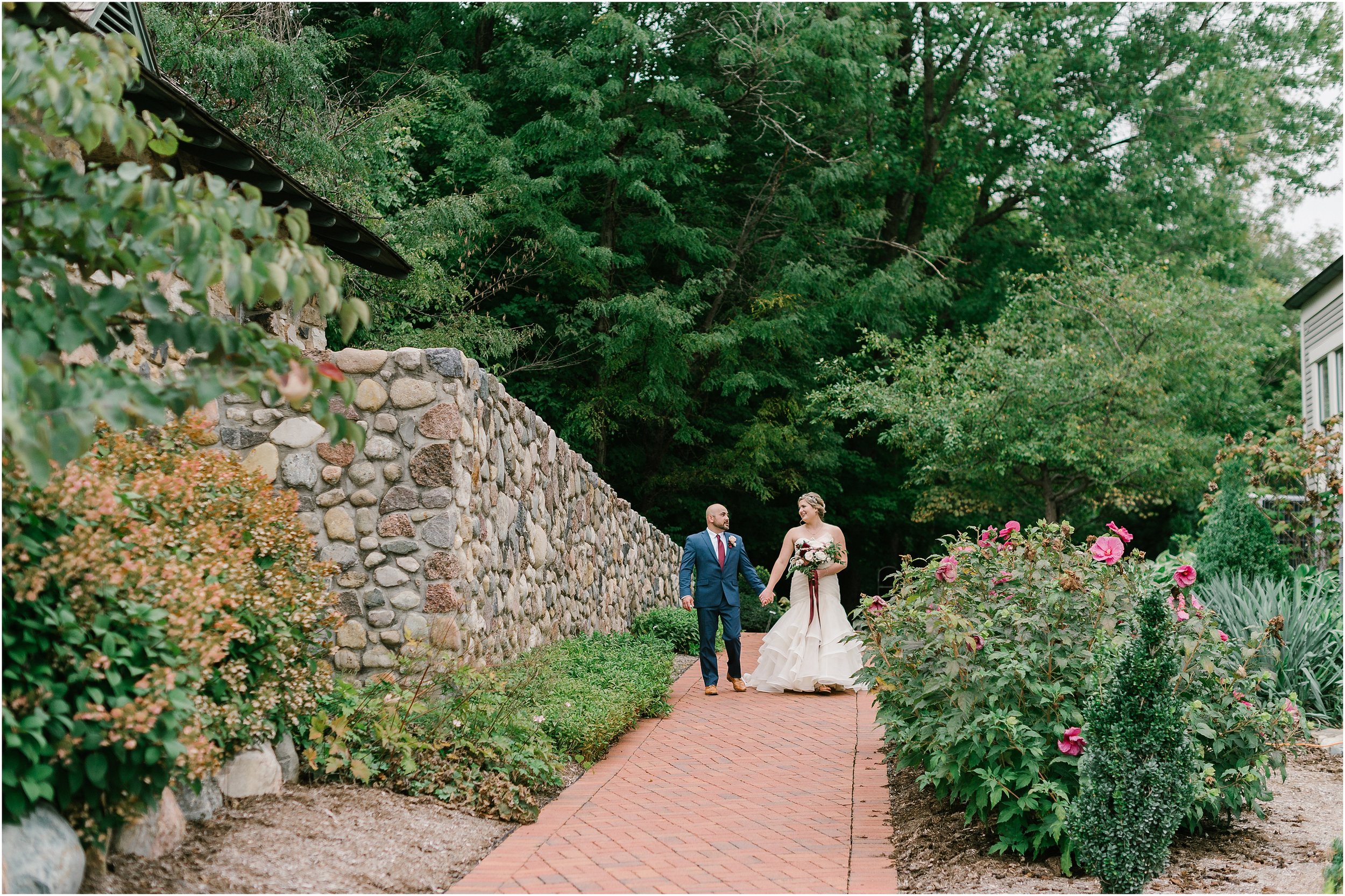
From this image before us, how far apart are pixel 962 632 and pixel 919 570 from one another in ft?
3.34

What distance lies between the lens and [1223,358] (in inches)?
792

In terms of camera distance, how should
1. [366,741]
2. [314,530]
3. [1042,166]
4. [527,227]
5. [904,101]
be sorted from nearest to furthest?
[366,741] < [314,530] < [527,227] < [1042,166] < [904,101]

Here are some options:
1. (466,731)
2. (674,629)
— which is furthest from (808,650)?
(466,731)

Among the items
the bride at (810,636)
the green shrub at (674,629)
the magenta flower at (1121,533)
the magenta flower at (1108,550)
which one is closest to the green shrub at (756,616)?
the green shrub at (674,629)

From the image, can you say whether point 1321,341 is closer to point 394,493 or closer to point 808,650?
point 808,650

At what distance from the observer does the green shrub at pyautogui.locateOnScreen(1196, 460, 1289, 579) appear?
10055 millimetres

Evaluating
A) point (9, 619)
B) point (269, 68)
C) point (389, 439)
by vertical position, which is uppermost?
point (269, 68)

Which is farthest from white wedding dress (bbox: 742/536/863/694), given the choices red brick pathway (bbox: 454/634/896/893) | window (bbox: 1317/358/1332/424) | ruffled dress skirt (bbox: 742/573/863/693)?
window (bbox: 1317/358/1332/424)

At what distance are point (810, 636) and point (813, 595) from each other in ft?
1.40

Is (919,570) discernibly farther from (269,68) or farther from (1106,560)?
(269,68)

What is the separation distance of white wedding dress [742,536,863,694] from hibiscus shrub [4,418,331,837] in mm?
6411

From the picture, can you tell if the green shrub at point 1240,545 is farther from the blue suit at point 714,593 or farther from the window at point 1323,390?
the window at point 1323,390

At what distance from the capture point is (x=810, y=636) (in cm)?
1012

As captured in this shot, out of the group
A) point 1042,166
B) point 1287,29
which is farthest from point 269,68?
point 1287,29
